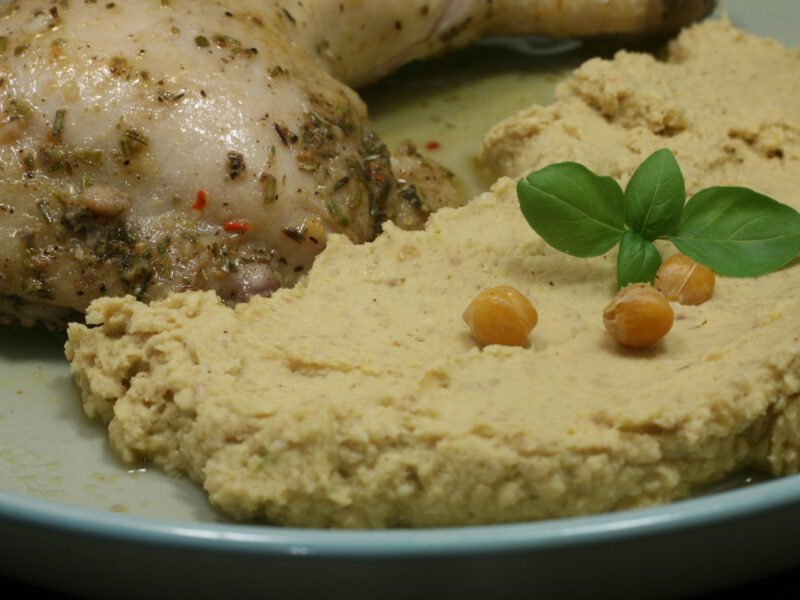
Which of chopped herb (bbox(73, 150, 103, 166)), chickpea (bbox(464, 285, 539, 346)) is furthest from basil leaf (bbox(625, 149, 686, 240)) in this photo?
chopped herb (bbox(73, 150, 103, 166))

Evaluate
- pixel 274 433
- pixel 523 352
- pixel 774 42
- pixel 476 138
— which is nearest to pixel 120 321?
pixel 274 433

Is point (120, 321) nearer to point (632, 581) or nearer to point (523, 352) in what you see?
point (523, 352)

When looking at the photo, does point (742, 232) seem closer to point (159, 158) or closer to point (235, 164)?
point (235, 164)

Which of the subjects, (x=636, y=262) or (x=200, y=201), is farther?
(x=200, y=201)

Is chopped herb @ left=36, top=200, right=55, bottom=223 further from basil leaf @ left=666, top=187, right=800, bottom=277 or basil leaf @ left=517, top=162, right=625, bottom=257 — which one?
basil leaf @ left=666, top=187, right=800, bottom=277

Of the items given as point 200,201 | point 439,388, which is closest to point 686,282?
point 439,388

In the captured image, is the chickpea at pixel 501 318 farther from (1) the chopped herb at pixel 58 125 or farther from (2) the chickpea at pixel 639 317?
(1) the chopped herb at pixel 58 125
